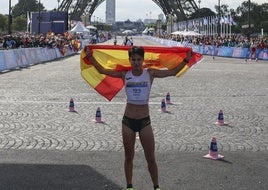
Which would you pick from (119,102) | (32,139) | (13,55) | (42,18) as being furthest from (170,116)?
(42,18)

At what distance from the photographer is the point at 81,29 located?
62688mm

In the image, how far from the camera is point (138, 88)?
586cm

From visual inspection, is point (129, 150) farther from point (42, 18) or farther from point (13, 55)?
point (42, 18)

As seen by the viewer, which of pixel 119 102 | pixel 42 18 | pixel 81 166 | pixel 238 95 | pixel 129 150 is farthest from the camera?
pixel 42 18

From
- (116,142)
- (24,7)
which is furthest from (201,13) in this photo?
(116,142)

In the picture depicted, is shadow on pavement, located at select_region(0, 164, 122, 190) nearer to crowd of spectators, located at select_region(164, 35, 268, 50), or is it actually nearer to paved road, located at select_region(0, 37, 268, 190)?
paved road, located at select_region(0, 37, 268, 190)

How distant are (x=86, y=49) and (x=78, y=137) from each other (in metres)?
3.26

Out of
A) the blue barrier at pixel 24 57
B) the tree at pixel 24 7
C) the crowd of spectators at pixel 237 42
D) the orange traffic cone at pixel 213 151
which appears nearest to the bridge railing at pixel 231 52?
the crowd of spectators at pixel 237 42

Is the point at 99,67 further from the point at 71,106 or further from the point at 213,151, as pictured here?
the point at 71,106

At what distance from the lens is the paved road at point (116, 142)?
6.62m

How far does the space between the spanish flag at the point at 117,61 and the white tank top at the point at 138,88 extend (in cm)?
92

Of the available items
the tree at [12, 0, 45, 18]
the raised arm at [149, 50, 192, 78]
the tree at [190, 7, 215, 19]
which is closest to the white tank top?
the raised arm at [149, 50, 192, 78]

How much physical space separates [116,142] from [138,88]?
334 cm

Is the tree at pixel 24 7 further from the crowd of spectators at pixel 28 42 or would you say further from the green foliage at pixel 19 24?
the crowd of spectators at pixel 28 42
